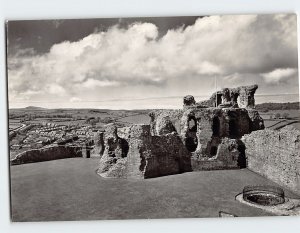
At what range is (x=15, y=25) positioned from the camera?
9133mm

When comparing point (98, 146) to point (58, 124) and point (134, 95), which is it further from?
point (134, 95)

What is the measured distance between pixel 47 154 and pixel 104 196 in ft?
6.08

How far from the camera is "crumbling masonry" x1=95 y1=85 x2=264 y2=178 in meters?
10.6

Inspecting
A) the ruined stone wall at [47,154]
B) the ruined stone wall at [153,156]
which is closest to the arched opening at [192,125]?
the ruined stone wall at [153,156]

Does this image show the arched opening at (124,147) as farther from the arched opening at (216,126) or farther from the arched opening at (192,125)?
the arched opening at (216,126)

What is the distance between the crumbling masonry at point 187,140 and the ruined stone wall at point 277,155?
29 centimetres

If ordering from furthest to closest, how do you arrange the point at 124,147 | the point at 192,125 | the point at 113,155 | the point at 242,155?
the point at 192,125, the point at 124,147, the point at 113,155, the point at 242,155

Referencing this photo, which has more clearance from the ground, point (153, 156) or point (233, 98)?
point (233, 98)

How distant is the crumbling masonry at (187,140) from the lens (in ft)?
34.8

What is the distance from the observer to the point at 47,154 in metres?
9.69

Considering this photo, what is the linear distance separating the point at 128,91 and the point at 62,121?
6.14 feet

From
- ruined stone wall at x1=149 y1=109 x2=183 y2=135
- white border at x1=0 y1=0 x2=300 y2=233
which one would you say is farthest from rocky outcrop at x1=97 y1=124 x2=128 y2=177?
white border at x1=0 y1=0 x2=300 y2=233

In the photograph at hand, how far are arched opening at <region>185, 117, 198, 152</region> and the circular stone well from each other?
3.01 metres

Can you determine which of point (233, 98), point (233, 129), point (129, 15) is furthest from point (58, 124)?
point (233, 129)
